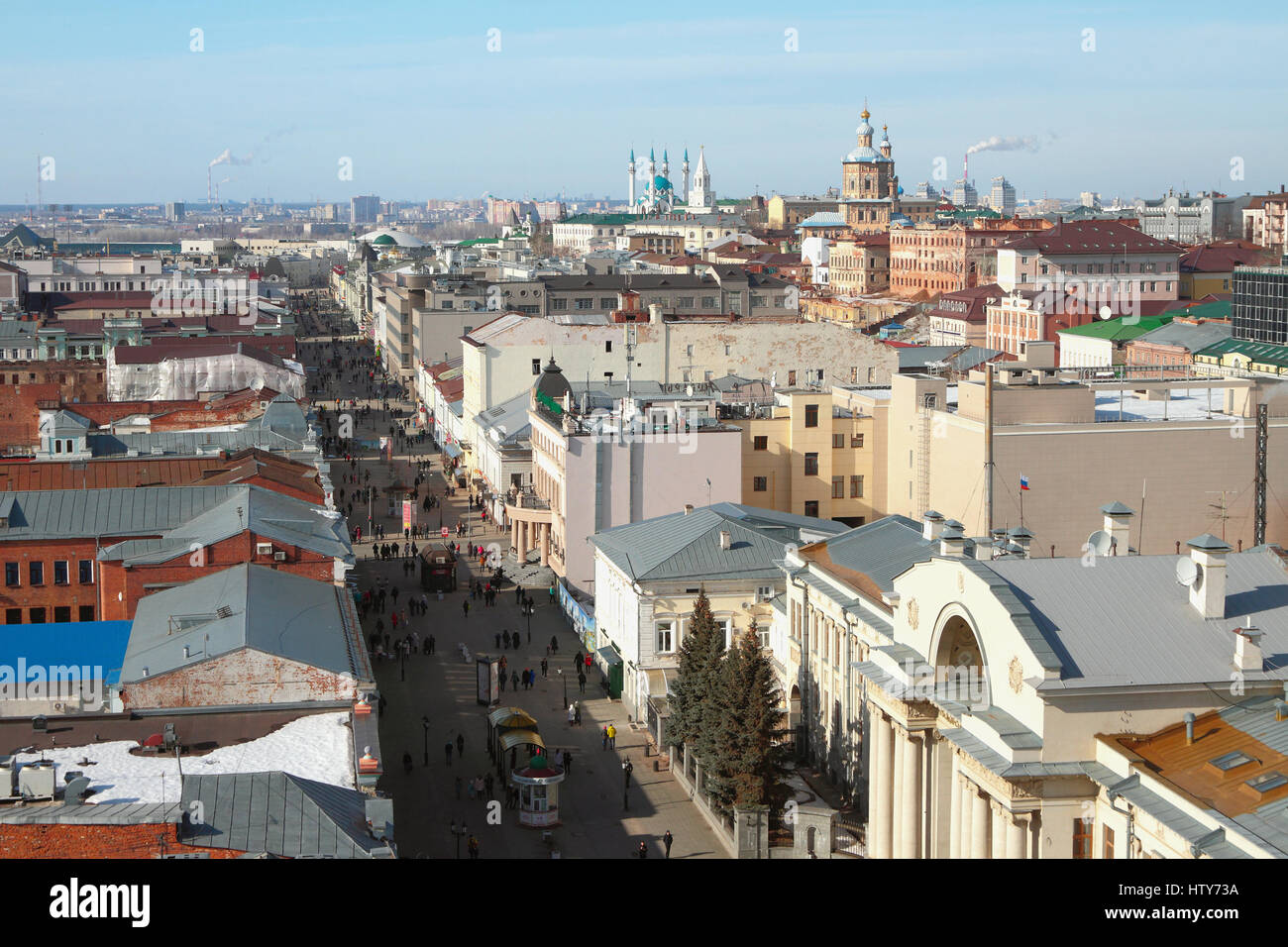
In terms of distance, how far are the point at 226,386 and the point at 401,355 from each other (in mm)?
35146

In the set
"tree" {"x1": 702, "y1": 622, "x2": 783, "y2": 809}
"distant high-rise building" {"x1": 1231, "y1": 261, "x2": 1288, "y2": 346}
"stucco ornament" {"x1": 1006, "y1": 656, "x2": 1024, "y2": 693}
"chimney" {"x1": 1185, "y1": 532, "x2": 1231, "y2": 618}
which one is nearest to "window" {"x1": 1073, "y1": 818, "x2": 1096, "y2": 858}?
"stucco ornament" {"x1": 1006, "y1": 656, "x2": 1024, "y2": 693}

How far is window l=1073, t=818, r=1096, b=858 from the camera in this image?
1900cm

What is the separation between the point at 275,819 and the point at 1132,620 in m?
10.5

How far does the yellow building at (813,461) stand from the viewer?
47.2m

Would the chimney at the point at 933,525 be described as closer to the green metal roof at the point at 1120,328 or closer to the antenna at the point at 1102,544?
the antenna at the point at 1102,544

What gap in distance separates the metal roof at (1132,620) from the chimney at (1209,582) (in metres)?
0.13

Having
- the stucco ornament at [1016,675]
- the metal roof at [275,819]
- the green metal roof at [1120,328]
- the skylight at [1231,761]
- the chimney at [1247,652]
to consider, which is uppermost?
the green metal roof at [1120,328]

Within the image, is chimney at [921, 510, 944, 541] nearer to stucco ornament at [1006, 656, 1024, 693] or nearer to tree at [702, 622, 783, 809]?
tree at [702, 622, 783, 809]

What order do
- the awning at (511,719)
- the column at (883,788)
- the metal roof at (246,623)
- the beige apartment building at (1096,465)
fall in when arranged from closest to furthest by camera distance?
the column at (883,788), the metal roof at (246,623), the awning at (511,719), the beige apartment building at (1096,465)

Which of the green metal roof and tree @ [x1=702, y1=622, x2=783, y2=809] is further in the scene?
the green metal roof

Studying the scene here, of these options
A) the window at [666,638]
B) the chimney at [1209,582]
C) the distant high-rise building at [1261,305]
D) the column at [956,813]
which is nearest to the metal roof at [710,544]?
the window at [666,638]

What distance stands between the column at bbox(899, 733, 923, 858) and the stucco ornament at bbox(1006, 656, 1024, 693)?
10.4 ft

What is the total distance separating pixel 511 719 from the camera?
107 feet
